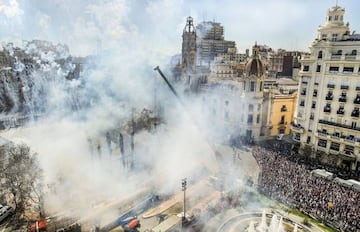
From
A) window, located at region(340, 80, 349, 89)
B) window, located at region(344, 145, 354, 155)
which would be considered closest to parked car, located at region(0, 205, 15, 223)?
window, located at region(344, 145, 354, 155)

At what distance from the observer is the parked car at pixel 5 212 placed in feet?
77.3

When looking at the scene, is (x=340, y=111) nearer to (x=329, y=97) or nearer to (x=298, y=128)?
(x=329, y=97)

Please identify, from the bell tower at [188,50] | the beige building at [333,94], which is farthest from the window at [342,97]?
the bell tower at [188,50]

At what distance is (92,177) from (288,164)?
2161 cm

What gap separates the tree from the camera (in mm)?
24797

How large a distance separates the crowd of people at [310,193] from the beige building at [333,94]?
17.5 feet

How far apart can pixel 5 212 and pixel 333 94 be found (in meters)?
36.8

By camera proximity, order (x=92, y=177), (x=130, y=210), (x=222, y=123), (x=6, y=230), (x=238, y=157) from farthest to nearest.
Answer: (x=222, y=123) → (x=238, y=157) → (x=92, y=177) → (x=130, y=210) → (x=6, y=230)

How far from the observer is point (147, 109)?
50438 millimetres

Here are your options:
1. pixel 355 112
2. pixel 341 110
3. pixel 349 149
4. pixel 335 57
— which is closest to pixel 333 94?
pixel 341 110

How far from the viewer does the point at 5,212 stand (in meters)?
23.9

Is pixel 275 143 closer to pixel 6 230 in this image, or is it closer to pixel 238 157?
pixel 238 157

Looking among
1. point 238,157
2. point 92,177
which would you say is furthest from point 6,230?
point 238,157

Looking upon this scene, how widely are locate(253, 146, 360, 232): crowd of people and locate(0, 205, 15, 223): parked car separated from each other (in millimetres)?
22724
